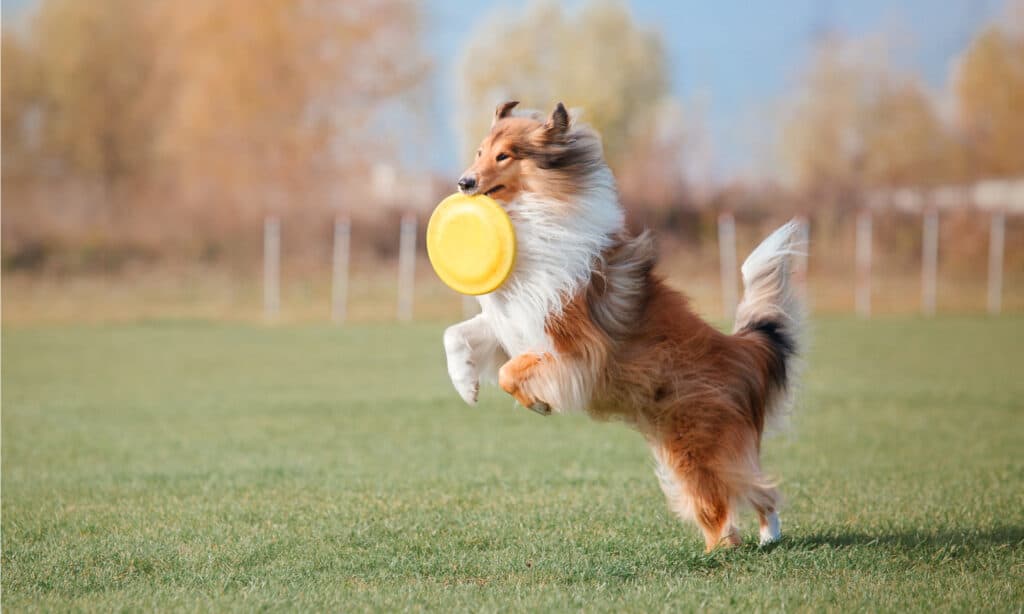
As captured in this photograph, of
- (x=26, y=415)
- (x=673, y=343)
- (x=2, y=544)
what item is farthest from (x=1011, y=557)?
(x=26, y=415)

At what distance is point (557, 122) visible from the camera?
5594mm

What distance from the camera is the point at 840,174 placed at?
37312 millimetres

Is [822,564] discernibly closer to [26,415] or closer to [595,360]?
[595,360]

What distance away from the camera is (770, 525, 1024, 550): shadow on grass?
18.9ft

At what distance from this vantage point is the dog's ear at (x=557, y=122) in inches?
219

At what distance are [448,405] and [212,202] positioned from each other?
2299 centimetres

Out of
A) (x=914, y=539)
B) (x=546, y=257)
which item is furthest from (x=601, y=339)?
(x=914, y=539)

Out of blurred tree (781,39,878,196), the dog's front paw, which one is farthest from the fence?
the dog's front paw

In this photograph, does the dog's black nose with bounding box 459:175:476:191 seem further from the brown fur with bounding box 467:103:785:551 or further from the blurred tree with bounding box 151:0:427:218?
the blurred tree with bounding box 151:0:427:218

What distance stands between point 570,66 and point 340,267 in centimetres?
2028

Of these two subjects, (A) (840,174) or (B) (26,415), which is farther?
(A) (840,174)

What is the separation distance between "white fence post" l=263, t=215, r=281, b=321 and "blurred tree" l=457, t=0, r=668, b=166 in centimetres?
1404

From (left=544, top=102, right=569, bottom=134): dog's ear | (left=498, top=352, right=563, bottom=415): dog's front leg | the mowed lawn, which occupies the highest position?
(left=544, top=102, right=569, bottom=134): dog's ear

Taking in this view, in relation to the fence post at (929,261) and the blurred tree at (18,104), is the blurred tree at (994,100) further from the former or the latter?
the blurred tree at (18,104)
